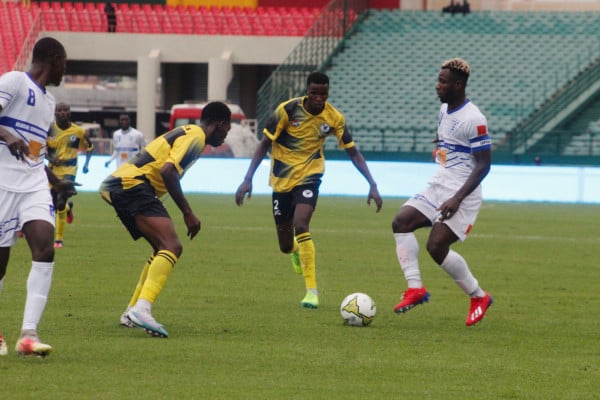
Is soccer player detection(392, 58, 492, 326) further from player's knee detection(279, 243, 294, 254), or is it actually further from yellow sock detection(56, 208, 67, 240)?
yellow sock detection(56, 208, 67, 240)

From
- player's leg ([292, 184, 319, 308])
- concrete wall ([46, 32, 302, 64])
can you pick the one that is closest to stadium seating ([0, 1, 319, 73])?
concrete wall ([46, 32, 302, 64])

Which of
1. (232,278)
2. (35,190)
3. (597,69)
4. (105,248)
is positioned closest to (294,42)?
(597,69)

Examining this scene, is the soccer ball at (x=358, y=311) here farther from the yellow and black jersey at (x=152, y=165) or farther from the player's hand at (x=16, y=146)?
the player's hand at (x=16, y=146)

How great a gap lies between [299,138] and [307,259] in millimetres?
1232

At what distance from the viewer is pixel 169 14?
1959 inches

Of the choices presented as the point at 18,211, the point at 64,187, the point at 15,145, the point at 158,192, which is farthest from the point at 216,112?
the point at 15,145

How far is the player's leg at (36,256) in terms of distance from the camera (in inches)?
306

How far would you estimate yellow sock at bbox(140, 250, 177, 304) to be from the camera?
9086mm

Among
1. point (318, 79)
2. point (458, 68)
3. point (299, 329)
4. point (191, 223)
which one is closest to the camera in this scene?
point (191, 223)

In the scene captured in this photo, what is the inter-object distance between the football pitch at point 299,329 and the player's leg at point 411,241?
0.77 feet

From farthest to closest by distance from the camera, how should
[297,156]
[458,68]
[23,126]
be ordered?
[297,156] < [458,68] < [23,126]

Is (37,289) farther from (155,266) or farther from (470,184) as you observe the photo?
(470,184)

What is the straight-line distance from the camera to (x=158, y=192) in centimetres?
962

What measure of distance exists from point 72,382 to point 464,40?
129 feet
